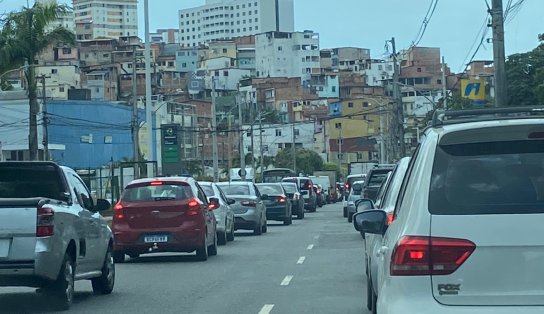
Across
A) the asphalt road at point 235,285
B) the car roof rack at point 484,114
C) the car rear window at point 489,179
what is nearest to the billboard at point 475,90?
the asphalt road at point 235,285

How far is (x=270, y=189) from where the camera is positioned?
4050 centimetres

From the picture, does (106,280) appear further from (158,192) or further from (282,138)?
(282,138)

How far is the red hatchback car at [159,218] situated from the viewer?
2178cm

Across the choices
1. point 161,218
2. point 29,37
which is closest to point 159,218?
point 161,218

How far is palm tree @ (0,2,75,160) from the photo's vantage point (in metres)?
43.1

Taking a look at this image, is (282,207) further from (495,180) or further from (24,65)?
(495,180)

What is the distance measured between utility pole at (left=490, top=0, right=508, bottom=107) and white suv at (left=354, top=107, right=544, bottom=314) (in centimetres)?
2112

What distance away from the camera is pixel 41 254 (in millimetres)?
13273

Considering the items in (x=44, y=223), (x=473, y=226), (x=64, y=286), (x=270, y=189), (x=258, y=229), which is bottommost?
(x=258, y=229)

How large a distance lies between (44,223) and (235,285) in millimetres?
4615

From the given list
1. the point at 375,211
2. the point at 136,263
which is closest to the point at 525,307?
the point at 375,211

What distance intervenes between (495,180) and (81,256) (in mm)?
9305

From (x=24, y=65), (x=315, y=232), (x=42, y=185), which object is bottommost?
(x=315, y=232)

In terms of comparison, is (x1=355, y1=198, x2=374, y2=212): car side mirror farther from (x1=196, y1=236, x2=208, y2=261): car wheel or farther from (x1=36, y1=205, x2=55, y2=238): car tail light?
(x1=196, y1=236, x2=208, y2=261): car wheel
